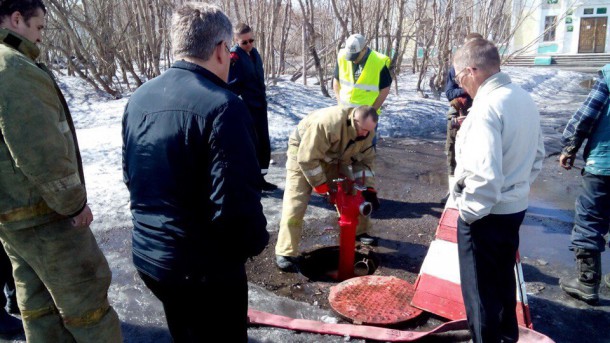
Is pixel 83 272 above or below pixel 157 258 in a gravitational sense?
below

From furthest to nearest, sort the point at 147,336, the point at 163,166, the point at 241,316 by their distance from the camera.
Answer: the point at 147,336 < the point at 241,316 < the point at 163,166

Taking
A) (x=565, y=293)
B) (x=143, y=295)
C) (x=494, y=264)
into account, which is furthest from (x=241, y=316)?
(x=565, y=293)

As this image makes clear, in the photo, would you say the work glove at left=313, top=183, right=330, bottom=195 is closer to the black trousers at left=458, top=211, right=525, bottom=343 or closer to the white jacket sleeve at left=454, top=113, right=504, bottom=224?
the black trousers at left=458, top=211, right=525, bottom=343

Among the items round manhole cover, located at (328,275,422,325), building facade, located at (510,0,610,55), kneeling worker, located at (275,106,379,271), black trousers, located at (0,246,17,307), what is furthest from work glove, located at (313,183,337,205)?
building facade, located at (510,0,610,55)

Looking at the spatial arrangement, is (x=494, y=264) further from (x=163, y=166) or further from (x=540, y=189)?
(x=540, y=189)

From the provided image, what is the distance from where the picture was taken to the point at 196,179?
5.48 ft

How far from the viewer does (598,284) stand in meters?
3.40

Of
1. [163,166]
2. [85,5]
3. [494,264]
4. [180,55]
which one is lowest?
[494,264]

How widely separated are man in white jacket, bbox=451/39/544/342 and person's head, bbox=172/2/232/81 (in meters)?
1.28

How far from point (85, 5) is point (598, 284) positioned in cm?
950

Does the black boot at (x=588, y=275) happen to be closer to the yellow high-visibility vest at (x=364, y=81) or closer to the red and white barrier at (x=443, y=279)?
the red and white barrier at (x=443, y=279)

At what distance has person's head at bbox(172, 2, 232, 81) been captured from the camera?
5.49 feet

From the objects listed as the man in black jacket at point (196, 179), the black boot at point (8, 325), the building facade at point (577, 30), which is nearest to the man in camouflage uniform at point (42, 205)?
the man in black jacket at point (196, 179)

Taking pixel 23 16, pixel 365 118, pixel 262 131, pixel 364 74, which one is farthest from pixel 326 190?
pixel 23 16
